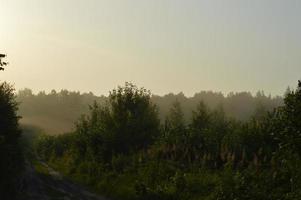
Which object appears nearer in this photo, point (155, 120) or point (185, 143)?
point (185, 143)

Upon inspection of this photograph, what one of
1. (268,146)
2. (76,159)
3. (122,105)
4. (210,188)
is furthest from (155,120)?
(210,188)

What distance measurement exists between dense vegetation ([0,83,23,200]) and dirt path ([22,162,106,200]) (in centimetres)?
217

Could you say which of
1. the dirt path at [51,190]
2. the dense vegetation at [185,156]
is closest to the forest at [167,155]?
the dense vegetation at [185,156]

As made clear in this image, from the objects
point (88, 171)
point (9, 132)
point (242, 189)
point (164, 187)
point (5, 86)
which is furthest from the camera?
point (88, 171)

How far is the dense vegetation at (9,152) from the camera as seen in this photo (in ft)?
78.8

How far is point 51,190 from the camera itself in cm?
3294

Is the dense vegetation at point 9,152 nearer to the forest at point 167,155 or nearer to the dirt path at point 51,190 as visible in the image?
the forest at point 167,155

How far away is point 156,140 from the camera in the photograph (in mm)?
45469

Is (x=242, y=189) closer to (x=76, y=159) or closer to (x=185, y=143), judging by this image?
(x=185, y=143)

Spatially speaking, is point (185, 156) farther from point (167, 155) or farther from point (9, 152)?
point (9, 152)

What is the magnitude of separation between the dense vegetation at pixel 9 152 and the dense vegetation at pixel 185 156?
780 cm

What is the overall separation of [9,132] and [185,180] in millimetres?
10864

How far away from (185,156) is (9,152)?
16.3m

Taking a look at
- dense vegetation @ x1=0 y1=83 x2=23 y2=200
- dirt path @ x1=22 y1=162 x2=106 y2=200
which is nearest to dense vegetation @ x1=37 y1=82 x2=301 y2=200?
dirt path @ x1=22 y1=162 x2=106 y2=200
